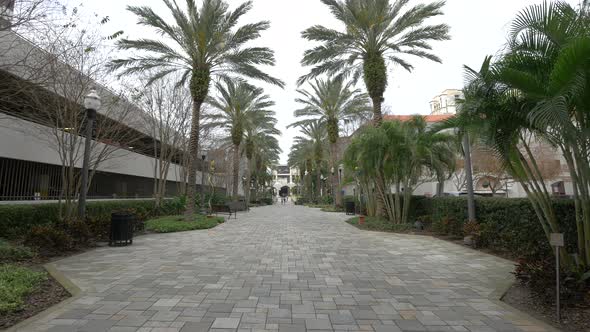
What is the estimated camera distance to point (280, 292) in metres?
5.36

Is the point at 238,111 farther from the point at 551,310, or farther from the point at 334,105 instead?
the point at 551,310

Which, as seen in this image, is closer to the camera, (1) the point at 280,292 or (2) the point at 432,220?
(1) the point at 280,292

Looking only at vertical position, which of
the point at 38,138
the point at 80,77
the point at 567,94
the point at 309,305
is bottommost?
the point at 309,305

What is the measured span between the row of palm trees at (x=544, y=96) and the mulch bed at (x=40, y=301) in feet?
23.1

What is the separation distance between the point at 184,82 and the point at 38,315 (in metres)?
15.9

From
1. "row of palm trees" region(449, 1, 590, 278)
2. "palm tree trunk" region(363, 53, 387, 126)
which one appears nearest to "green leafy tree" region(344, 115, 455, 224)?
"palm tree trunk" region(363, 53, 387, 126)

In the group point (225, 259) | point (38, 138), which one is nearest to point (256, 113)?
point (38, 138)

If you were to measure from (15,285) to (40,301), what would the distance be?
0.64 m

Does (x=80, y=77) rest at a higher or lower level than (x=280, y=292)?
higher

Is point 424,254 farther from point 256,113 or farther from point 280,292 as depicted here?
point 256,113

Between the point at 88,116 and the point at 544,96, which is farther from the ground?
the point at 88,116

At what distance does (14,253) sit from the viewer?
718cm

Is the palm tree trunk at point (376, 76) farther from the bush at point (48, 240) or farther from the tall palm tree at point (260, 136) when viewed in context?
the tall palm tree at point (260, 136)

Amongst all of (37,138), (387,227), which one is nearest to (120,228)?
(37,138)
